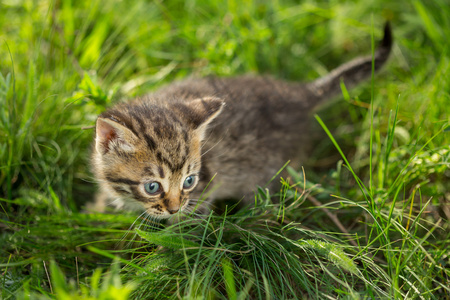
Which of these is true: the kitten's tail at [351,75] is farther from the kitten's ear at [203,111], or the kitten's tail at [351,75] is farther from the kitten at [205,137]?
the kitten's ear at [203,111]

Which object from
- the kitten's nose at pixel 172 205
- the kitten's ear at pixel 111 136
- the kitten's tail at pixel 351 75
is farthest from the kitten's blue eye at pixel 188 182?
the kitten's tail at pixel 351 75

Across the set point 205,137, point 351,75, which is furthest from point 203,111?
point 351,75

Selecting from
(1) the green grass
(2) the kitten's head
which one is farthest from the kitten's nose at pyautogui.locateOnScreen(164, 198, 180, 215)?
(1) the green grass

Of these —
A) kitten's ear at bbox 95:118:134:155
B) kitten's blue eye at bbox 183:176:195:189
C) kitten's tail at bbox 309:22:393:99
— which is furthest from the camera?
kitten's tail at bbox 309:22:393:99

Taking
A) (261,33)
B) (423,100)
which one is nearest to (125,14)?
(261,33)

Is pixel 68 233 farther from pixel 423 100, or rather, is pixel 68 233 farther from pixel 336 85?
pixel 423 100

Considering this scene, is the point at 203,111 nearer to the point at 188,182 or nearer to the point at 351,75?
the point at 188,182

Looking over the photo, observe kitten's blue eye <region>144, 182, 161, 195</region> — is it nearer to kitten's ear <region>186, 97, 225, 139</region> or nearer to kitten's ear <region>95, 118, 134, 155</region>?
kitten's ear <region>95, 118, 134, 155</region>

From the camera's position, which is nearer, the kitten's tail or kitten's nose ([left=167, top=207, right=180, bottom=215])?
kitten's nose ([left=167, top=207, right=180, bottom=215])
